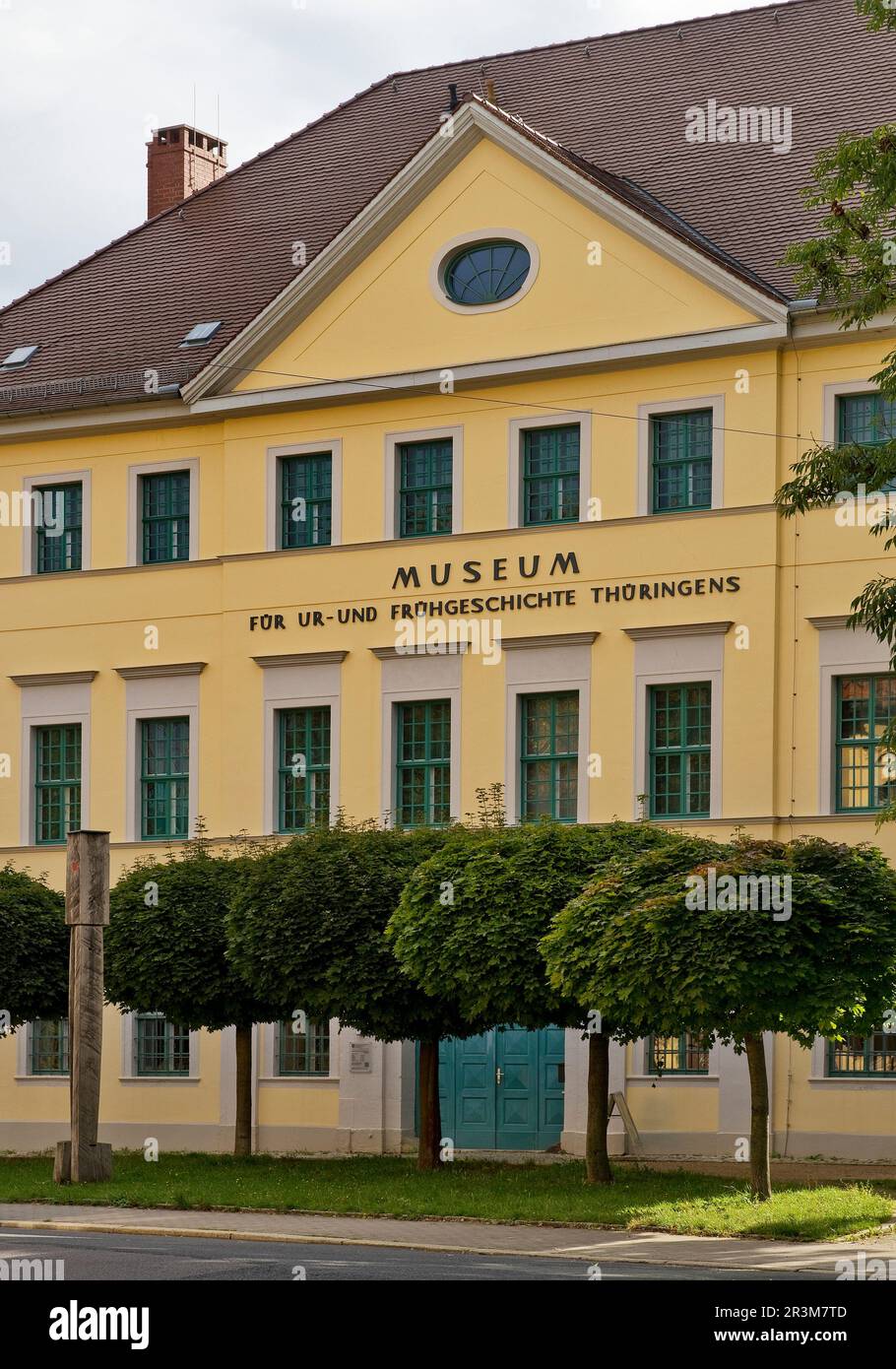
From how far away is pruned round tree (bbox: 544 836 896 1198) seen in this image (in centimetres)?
2216

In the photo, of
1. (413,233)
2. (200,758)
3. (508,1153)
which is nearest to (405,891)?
(508,1153)

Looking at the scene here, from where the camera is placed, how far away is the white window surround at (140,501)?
36178 millimetres

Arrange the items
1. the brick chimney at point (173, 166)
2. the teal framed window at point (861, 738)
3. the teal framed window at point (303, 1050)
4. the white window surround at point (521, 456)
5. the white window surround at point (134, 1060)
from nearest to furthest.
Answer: the teal framed window at point (861, 738) → the white window surround at point (521, 456) → the teal framed window at point (303, 1050) → the white window surround at point (134, 1060) → the brick chimney at point (173, 166)

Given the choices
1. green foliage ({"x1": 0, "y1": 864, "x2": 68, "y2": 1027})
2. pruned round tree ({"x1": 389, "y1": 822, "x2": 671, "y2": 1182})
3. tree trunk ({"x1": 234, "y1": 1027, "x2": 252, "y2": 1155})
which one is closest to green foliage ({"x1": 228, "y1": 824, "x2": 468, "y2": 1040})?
pruned round tree ({"x1": 389, "y1": 822, "x2": 671, "y2": 1182})

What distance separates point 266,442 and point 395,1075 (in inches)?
391

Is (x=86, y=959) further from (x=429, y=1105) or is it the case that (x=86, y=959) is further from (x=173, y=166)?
(x=173, y=166)

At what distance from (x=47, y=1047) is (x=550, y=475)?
12.3m

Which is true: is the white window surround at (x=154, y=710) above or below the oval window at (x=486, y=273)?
below

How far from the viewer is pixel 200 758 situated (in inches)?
1401

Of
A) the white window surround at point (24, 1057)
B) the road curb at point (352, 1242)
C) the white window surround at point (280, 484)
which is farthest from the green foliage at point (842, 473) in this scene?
the white window surround at point (24, 1057)

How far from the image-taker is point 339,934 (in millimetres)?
27641

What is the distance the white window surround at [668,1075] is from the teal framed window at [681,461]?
7.54 metres

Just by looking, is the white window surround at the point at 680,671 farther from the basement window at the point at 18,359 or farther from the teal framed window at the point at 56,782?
the basement window at the point at 18,359

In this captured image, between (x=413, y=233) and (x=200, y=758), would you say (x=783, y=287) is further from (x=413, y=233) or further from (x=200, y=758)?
(x=200, y=758)
